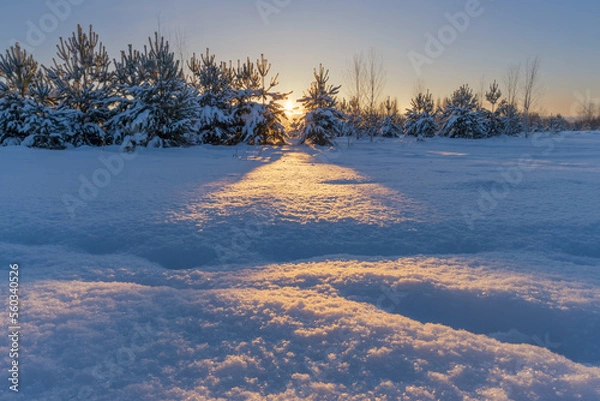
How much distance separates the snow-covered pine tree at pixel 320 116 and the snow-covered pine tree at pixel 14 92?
9115 millimetres

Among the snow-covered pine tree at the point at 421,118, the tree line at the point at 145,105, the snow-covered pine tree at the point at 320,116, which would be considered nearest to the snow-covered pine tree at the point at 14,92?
the tree line at the point at 145,105

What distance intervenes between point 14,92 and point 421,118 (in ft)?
66.8

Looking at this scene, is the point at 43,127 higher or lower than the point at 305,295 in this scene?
higher

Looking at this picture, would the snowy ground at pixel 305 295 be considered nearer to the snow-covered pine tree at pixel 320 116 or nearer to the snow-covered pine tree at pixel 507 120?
the snow-covered pine tree at pixel 320 116

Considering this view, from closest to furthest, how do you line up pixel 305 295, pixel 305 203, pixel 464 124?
pixel 305 295 → pixel 305 203 → pixel 464 124

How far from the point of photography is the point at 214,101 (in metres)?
13.9

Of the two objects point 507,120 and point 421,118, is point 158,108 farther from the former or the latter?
point 507,120

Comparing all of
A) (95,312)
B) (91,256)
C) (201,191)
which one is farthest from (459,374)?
(201,191)

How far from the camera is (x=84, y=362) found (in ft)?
3.59

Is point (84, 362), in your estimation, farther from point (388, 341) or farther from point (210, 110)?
point (210, 110)

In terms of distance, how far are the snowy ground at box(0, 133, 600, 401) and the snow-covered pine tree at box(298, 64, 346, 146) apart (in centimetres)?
1032

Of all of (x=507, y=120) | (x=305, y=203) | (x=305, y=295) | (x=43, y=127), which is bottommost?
(x=305, y=295)

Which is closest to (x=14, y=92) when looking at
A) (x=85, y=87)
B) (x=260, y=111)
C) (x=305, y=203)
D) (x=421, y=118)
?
(x=85, y=87)

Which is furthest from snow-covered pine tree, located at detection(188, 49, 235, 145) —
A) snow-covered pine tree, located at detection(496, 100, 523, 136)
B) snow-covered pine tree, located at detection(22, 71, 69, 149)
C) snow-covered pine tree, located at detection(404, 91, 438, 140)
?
snow-covered pine tree, located at detection(496, 100, 523, 136)
